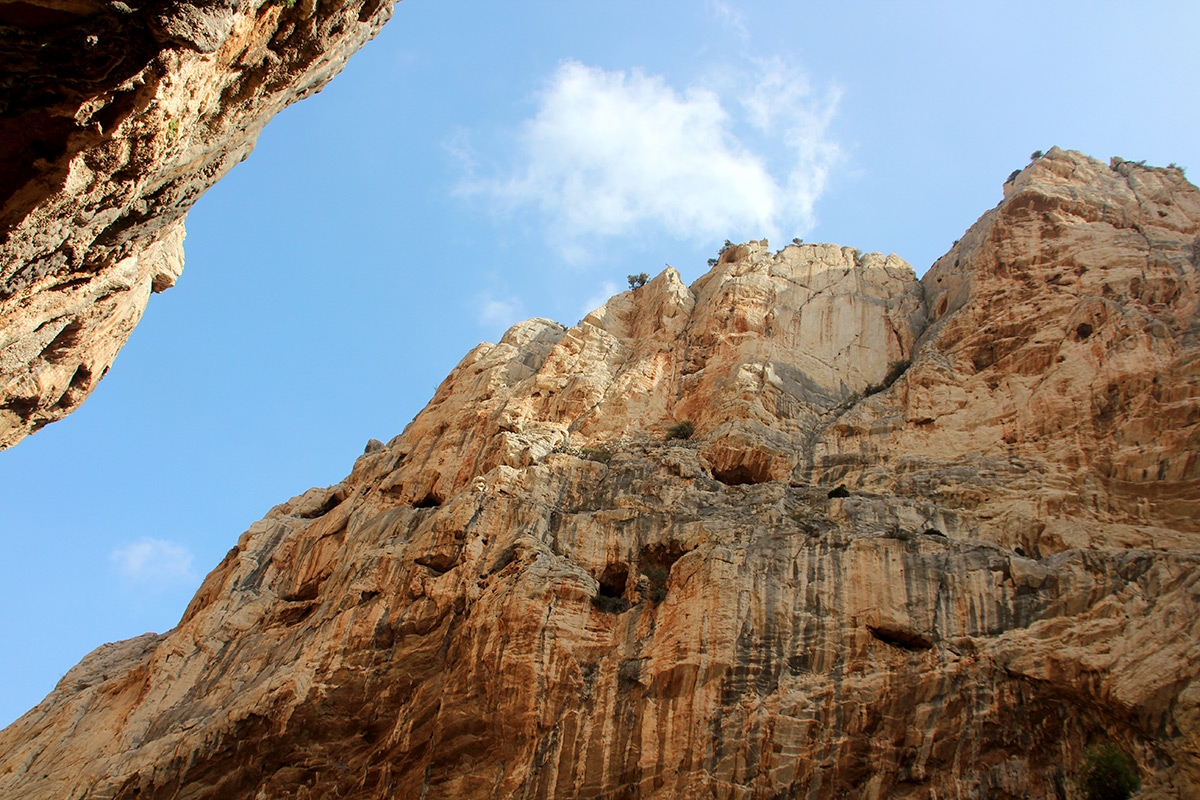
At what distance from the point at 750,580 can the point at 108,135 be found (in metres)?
16.6

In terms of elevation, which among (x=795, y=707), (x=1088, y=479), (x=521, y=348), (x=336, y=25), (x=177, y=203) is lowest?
(x=795, y=707)

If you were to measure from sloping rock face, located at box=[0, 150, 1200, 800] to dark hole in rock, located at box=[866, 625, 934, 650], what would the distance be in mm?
66

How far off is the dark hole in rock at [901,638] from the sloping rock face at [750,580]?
7 cm

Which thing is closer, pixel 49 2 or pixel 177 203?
pixel 49 2

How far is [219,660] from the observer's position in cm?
2856

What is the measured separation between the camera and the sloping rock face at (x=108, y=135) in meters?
9.72

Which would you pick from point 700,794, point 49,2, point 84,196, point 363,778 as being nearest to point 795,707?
point 700,794

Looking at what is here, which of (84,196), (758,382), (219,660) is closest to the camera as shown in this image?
(84,196)

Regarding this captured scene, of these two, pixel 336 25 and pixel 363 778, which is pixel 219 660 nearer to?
pixel 363 778

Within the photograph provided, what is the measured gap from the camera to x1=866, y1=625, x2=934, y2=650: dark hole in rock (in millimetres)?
21353

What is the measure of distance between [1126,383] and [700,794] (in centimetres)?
1682

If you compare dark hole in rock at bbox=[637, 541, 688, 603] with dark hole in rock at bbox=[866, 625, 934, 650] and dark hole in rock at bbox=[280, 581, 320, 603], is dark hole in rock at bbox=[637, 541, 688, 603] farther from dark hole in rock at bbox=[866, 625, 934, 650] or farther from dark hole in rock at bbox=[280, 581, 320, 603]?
dark hole in rock at bbox=[280, 581, 320, 603]

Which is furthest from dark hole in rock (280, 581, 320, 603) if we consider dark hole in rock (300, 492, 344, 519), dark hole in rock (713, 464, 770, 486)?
dark hole in rock (713, 464, 770, 486)

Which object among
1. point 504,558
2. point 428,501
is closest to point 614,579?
point 504,558
